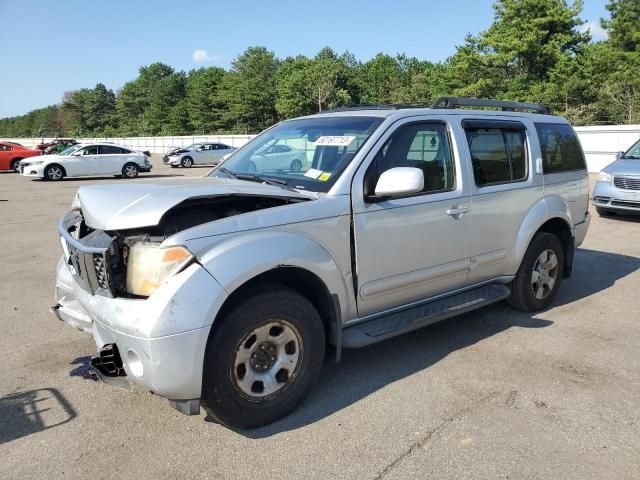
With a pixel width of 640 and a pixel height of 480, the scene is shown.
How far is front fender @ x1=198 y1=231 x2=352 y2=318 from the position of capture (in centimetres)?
290

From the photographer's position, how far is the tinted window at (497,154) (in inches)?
177

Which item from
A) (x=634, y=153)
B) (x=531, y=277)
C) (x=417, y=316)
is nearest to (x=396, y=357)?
(x=417, y=316)

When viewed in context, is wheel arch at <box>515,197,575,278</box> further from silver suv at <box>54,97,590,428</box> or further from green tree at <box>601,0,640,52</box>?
green tree at <box>601,0,640,52</box>

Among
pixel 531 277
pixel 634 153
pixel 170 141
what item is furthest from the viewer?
pixel 170 141

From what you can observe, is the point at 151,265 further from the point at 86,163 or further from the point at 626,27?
the point at 626,27

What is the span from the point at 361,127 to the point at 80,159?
21.2 meters

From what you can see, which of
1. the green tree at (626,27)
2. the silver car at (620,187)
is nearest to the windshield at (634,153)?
the silver car at (620,187)

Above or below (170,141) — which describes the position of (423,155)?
above

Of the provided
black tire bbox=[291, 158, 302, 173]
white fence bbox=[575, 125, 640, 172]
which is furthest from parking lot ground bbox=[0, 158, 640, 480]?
white fence bbox=[575, 125, 640, 172]

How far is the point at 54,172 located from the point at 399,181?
71.3 feet

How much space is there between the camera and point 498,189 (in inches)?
182

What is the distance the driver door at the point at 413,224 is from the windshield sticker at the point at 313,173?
0.28 metres

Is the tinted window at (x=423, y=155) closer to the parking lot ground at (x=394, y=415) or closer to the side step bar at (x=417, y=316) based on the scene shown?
the side step bar at (x=417, y=316)

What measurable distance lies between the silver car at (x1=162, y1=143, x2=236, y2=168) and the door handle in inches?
1102
